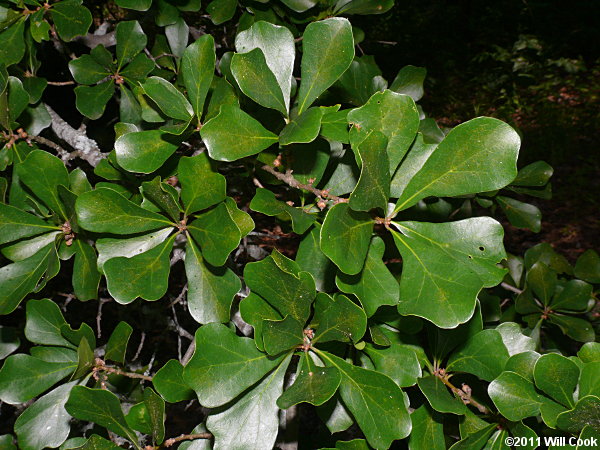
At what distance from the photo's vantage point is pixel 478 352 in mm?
991

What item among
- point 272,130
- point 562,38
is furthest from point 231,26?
point 562,38

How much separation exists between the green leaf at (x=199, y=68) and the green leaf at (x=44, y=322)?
1.88ft

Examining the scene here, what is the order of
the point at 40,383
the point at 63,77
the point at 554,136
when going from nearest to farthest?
1. the point at 40,383
2. the point at 63,77
3. the point at 554,136

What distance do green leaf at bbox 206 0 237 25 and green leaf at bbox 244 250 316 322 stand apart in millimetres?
836

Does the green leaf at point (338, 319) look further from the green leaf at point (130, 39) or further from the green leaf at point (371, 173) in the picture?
the green leaf at point (130, 39)

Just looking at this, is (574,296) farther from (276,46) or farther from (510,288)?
(276,46)

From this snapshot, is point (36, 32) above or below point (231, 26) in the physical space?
above

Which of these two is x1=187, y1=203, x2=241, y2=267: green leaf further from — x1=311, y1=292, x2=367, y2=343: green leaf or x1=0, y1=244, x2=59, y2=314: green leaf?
x1=0, y1=244, x2=59, y2=314: green leaf

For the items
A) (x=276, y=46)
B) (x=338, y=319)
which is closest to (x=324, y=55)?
(x=276, y=46)

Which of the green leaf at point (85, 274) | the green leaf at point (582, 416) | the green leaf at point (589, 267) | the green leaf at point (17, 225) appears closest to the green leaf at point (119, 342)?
the green leaf at point (85, 274)

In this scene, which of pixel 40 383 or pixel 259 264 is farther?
pixel 40 383

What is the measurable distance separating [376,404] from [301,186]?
0.38 m

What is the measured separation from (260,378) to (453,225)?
0.40 m

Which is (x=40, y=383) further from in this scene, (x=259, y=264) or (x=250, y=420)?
(x=259, y=264)
